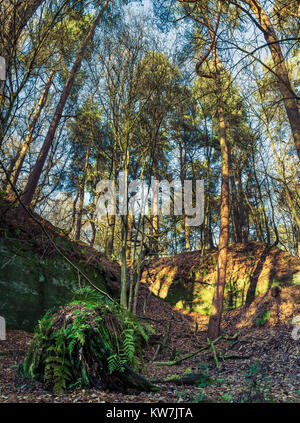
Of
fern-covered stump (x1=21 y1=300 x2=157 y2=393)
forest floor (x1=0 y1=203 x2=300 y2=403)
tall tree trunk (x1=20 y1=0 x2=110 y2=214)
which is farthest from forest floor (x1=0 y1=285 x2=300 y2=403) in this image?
tall tree trunk (x1=20 y1=0 x2=110 y2=214)

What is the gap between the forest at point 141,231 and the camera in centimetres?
320

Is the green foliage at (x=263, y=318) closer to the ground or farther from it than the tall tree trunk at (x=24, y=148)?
closer to the ground

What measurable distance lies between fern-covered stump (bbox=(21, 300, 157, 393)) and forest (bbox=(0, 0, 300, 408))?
0.02m

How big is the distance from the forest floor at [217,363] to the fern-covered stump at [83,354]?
12 centimetres

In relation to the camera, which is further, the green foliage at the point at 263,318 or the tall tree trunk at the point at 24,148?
the tall tree trunk at the point at 24,148

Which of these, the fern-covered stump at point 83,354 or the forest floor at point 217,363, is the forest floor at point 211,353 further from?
the fern-covered stump at point 83,354

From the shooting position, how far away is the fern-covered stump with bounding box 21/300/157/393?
9.78 ft

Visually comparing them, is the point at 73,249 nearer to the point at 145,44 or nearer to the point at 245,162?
the point at 145,44

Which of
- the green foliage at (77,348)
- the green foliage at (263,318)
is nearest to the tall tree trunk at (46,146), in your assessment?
the green foliage at (77,348)

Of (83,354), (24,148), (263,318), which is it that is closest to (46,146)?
(24,148)

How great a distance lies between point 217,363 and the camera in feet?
16.7

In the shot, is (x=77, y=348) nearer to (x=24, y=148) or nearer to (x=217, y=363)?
(x=217, y=363)

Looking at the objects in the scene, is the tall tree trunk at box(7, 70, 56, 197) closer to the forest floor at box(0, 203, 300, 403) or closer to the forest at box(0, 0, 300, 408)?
the forest at box(0, 0, 300, 408)

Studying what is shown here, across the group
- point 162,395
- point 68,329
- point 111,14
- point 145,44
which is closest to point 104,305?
point 68,329
